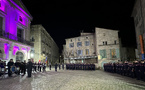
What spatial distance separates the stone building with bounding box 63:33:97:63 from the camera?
4019 centimetres

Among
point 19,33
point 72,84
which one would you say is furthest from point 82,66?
point 72,84

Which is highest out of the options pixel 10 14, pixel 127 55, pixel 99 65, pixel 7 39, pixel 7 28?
pixel 10 14

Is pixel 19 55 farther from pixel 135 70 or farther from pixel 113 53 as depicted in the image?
pixel 113 53

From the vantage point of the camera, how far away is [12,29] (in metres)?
21.7

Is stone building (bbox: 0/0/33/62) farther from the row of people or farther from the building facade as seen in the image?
the building facade

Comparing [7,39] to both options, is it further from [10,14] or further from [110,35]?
[110,35]

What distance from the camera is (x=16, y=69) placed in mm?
15289

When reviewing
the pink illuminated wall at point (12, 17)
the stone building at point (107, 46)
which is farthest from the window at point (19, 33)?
the stone building at point (107, 46)

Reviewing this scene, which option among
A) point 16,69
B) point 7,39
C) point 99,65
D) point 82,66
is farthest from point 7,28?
point 99,65

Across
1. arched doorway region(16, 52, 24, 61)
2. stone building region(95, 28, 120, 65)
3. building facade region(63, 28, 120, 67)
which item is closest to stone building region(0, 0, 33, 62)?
arched doorway region(16, 52, 24, 61)

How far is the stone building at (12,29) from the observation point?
62.7 feet

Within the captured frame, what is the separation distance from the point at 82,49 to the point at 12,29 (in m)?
25.9

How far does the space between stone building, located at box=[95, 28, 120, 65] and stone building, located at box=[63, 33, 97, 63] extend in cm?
389

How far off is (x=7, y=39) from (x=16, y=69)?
6401mm
